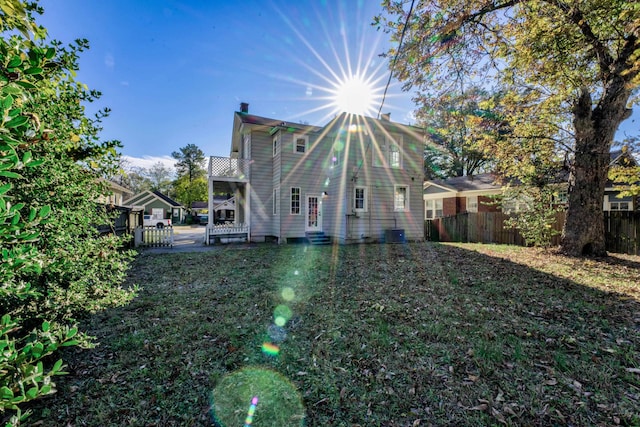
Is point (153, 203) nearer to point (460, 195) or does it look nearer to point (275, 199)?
point (275, 199)

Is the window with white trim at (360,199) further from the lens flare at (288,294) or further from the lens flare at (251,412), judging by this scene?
the lens flare at (251,412)

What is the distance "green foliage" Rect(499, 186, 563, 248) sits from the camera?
10637 mm

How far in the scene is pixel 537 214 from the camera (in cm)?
1084

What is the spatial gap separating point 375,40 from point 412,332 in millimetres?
5560

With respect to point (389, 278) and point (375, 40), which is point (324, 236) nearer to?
point (389, 278)

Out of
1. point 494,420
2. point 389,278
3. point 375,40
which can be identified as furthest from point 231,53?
Result: point 494,420

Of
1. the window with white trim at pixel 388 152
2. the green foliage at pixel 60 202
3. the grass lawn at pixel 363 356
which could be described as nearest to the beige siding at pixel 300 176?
the window with white trim at pixel 388 152

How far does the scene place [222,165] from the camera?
1445 cm

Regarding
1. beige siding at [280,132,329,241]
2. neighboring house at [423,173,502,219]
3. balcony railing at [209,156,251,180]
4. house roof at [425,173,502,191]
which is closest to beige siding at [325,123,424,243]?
beige siding at [280,132,329,241]

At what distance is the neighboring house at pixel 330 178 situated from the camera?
1319 cm

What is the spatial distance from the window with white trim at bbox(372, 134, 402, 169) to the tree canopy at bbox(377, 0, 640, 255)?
4757mm

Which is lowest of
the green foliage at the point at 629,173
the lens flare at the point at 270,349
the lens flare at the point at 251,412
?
the lens flare at the point at 251,412

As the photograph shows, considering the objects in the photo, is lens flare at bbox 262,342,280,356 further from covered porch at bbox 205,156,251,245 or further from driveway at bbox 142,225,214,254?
covered porch at bbox 205,156,251,245

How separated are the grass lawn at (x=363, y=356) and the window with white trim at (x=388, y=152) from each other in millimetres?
8553
